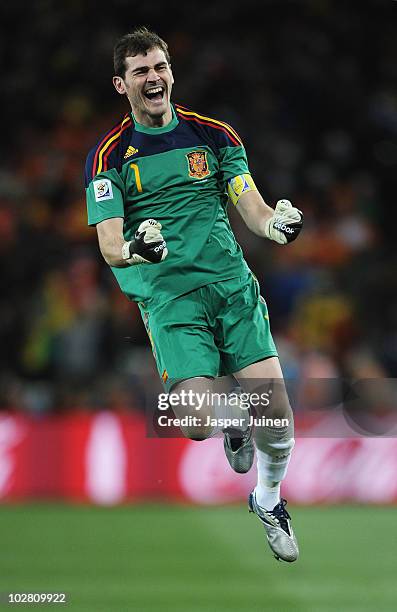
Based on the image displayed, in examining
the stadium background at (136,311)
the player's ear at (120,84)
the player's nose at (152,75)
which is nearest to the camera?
the player's nose at (152,75)

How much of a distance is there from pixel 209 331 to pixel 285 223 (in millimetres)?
806

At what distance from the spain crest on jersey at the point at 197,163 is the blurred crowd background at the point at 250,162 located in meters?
4.23

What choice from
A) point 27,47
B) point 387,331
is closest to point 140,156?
point 387,331

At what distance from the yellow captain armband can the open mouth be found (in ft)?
1.71

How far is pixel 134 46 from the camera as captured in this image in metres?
5.42

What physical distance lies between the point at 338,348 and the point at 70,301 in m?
2.37

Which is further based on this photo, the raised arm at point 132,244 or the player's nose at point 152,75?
the player's nose at point 152,75

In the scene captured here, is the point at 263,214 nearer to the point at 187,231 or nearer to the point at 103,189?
the point at 187,231

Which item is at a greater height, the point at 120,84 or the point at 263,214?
the point at 120,84

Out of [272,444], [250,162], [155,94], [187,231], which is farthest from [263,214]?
[250,162]

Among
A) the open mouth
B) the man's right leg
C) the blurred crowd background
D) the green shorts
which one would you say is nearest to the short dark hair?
the open mouth

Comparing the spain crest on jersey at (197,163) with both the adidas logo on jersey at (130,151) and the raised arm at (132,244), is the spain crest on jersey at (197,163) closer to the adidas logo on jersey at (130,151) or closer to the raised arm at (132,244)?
the adidas logo on jersey at (130,151)

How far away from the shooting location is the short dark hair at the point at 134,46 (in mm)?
5410

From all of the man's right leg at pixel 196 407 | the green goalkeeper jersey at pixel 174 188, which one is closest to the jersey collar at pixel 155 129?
the green goalkeeper jersey at pixel 174 188
